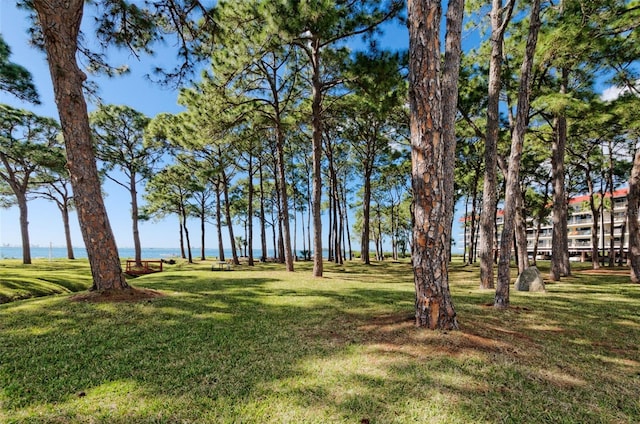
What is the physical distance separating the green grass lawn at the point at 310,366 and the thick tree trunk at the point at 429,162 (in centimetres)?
73

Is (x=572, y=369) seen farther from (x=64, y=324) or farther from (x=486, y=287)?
(x=64, y=324)

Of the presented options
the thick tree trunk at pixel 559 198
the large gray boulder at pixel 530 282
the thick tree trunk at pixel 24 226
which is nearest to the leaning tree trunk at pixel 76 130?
the large gray boulder at pixel 530 282

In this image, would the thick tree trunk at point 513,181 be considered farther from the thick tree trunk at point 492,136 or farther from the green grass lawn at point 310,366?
the thick tree trunk at point 492,136

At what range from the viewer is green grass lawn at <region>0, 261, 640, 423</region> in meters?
2.43

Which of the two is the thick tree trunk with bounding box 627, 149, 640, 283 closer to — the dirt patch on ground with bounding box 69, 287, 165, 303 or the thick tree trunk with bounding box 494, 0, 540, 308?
the thick tree trunk with bounding box 494, 0, 540, 308

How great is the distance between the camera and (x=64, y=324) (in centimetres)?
477

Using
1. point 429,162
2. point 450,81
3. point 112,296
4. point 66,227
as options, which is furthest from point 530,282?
point 66,227

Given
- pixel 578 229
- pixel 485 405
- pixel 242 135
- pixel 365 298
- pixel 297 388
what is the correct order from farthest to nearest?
pixel 578 229, pixel 242 135, pixel 365 298, pixel 297 388, pixel 485 405

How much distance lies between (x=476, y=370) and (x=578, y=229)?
7286 centimetres

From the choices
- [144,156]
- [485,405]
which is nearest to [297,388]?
[485,405]

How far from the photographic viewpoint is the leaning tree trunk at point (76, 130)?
6.04 meters

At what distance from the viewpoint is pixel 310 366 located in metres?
3.26

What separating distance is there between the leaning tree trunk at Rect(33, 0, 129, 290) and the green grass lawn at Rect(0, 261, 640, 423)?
121 cm

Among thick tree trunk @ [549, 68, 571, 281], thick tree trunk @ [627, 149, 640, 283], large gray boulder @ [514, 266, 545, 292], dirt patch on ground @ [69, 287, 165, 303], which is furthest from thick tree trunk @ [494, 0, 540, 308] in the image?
thick tree trunk @ [627, 149, 640, 283]
